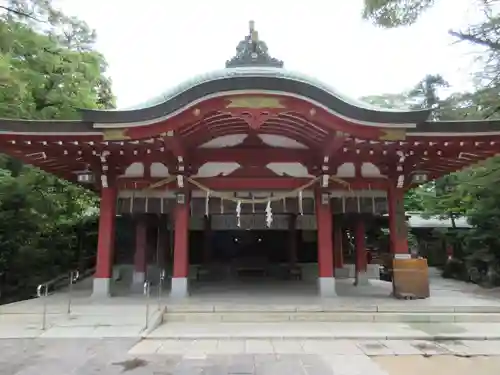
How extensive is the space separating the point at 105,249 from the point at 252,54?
6.11 meters

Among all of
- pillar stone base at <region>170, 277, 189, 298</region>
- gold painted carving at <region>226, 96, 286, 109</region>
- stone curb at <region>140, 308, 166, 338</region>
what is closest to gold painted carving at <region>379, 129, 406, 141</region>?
gold painted carving at <region>226, 96, 286, 109</region>

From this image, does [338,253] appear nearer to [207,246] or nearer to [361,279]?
[361,279]

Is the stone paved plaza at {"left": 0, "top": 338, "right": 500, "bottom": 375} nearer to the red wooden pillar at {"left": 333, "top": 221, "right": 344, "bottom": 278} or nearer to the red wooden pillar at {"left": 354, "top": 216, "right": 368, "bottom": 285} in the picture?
the red wooden pillar at {"left": 354, "top": 216, "right": 368, "bottom": 285}

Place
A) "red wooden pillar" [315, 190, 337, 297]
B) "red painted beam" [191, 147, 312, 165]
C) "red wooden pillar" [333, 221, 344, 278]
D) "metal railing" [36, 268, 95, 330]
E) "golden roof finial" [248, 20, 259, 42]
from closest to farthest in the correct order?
"metal railing" [36, 268, 95, 330] < "red wooden pillar" [315, 190, 337, 297] < "red painted beam" [191, 147, 312, 165] < "golden roof finial" [248, 20, 259, 42] < "red wooden pillar" [333, 221, 344, 278]

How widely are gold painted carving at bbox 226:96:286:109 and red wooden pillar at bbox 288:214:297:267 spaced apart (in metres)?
6.14

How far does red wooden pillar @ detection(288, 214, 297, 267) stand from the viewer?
1333cm

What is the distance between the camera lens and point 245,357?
17.0 feet

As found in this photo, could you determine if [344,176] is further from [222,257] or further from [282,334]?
[222,257]

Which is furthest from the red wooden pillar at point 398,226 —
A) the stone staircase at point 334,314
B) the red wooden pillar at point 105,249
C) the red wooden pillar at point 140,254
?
the red wooden pillar at point 140,254

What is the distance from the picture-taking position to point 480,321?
24.4 feet

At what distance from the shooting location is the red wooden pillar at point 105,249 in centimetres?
924

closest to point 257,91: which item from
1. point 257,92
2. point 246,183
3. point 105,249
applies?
point 257,92

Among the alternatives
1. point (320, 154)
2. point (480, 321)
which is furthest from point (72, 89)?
point (480, 321)

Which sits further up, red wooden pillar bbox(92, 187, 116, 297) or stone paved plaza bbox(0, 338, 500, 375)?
red wooden pillar bbox(92, 187, 116, 297)
